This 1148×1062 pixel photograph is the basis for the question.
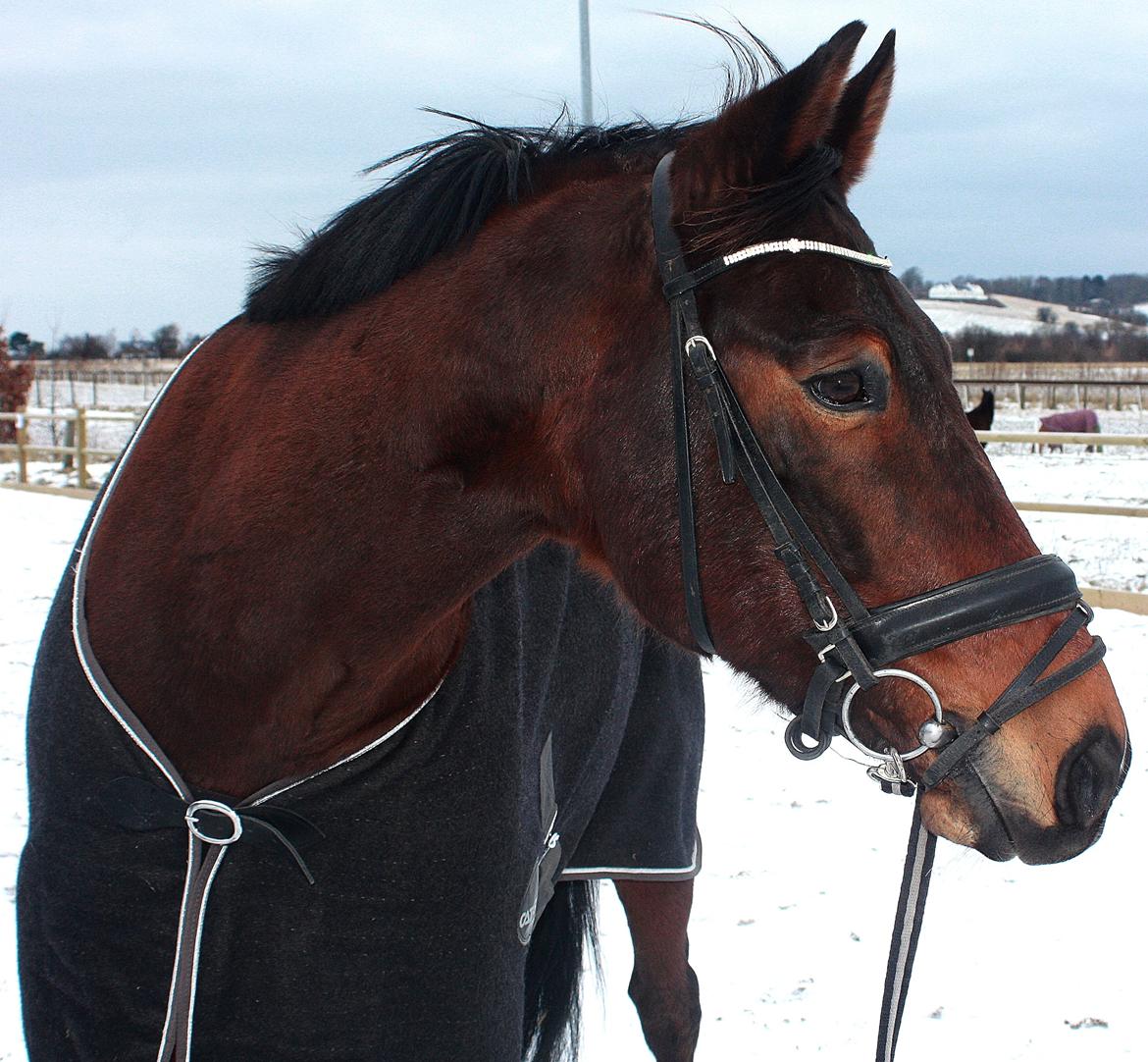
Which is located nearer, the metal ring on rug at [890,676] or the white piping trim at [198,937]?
the metal ring on rug at [890,676]

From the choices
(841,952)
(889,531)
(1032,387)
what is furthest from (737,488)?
(1032,387)

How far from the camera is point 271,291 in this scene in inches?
73.3

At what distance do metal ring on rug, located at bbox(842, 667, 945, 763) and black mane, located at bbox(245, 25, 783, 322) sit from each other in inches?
34.2

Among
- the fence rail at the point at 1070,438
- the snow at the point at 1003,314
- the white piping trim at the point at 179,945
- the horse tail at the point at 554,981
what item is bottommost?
the horse tail at the point at 554,981

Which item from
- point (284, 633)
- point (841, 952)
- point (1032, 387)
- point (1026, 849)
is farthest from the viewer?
point (1032, 387)

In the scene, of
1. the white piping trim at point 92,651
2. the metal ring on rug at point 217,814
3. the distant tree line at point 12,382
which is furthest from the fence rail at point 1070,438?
the distant tree line at point 12,382

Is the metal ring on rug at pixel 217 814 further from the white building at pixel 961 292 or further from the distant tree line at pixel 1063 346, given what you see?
the white building at pixel 961 292

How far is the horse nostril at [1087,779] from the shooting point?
136cm

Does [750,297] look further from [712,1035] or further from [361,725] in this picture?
[712,1035]

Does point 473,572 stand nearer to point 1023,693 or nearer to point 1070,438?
point 1023,693

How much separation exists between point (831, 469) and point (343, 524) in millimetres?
738

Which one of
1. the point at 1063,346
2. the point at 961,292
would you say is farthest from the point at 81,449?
the point at 961,292

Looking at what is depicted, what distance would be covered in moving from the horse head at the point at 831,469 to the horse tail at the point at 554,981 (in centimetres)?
154

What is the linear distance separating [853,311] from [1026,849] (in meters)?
0.72
